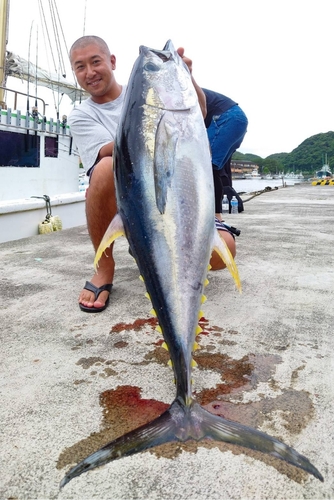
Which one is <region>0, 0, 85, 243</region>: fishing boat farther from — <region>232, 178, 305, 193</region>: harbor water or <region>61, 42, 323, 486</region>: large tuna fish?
<region>232, 178, 305, 193</region>: harbor water

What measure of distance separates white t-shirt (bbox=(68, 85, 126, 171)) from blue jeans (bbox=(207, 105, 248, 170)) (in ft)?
2.66

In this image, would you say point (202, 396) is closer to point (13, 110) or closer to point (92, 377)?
point (92, 377)

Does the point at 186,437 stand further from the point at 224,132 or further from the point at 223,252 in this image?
the point at 224,132

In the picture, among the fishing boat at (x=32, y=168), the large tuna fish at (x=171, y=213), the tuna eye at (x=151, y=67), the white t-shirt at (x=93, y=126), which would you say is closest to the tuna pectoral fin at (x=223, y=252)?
the large tuna fish at (x=171, y=213)

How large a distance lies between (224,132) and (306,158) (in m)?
115

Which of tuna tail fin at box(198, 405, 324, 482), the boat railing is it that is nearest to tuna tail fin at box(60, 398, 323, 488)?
tuna tail fin at box(198, 405, 324, 482)

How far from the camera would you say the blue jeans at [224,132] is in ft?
10.2

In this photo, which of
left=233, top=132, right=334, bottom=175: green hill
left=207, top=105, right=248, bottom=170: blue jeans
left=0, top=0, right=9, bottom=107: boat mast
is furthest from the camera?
left=233, top=132, right=334, bottom=175: green hill

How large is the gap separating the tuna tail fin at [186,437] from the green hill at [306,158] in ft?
342

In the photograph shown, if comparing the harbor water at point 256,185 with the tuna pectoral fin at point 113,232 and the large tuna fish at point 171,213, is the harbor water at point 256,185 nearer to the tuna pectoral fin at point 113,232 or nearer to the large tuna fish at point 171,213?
the large tuna fish at point 171,213

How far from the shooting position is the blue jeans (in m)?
3.12

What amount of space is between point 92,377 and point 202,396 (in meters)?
0.44

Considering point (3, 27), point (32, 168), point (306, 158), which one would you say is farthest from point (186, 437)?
point (306, 158)

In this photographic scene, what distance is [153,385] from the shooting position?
1505mm
